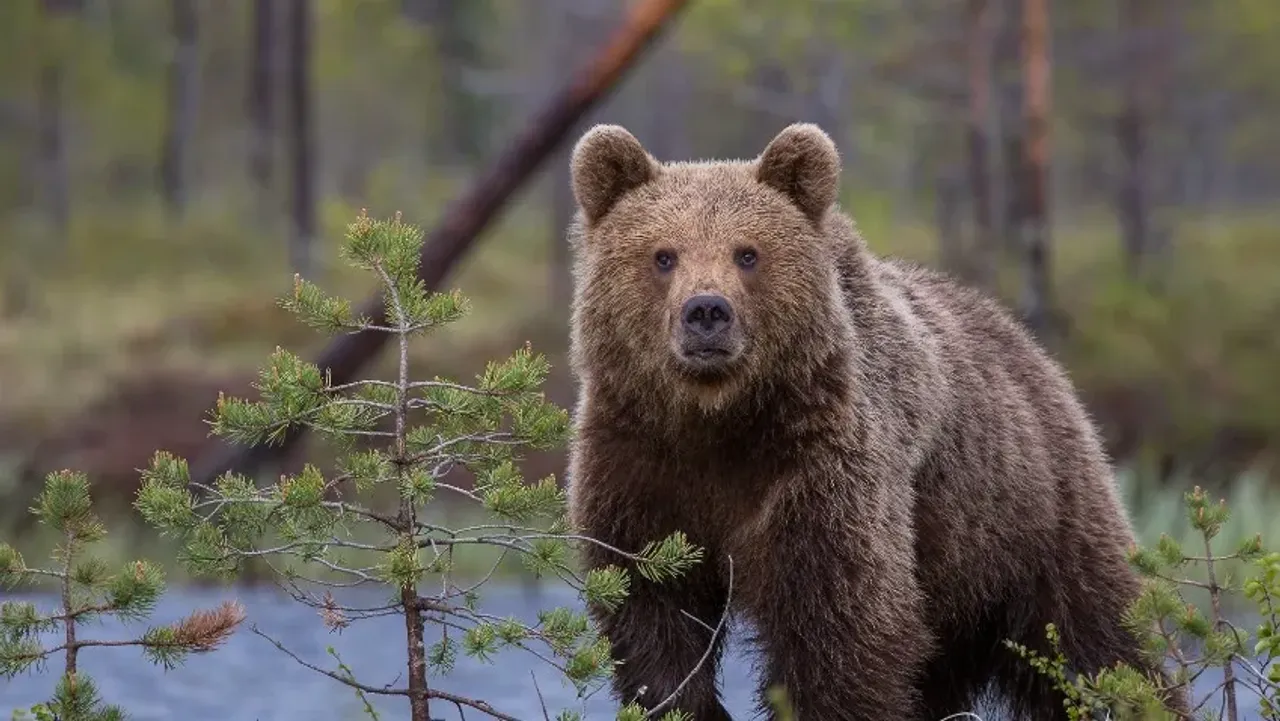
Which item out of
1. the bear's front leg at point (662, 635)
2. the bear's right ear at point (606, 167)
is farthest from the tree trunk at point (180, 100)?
the bear's front leg at point (662, 635)

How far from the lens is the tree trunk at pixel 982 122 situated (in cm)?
2159

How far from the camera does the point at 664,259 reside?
5.68 meters

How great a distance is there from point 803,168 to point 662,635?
1.56 meters

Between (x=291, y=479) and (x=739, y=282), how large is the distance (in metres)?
1.53

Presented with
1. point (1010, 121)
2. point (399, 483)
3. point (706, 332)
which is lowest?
point (399, 483)

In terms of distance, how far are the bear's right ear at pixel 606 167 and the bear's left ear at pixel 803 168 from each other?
385 millimetres

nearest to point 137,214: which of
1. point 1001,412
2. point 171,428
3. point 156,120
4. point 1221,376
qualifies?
point 156,120

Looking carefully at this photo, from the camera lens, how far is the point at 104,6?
40406 mm

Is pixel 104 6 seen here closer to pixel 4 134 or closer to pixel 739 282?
pixel 4 134

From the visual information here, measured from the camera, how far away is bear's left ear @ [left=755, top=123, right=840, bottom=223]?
588 centimetres

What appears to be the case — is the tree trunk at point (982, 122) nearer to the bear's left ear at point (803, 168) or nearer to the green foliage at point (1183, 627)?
the bear's left ear at point (803, 168)

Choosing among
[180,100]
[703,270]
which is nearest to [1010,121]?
[180,100]

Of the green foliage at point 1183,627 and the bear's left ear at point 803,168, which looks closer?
the green foliage at point 1183,627

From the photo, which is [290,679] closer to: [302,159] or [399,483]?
[399,483]
